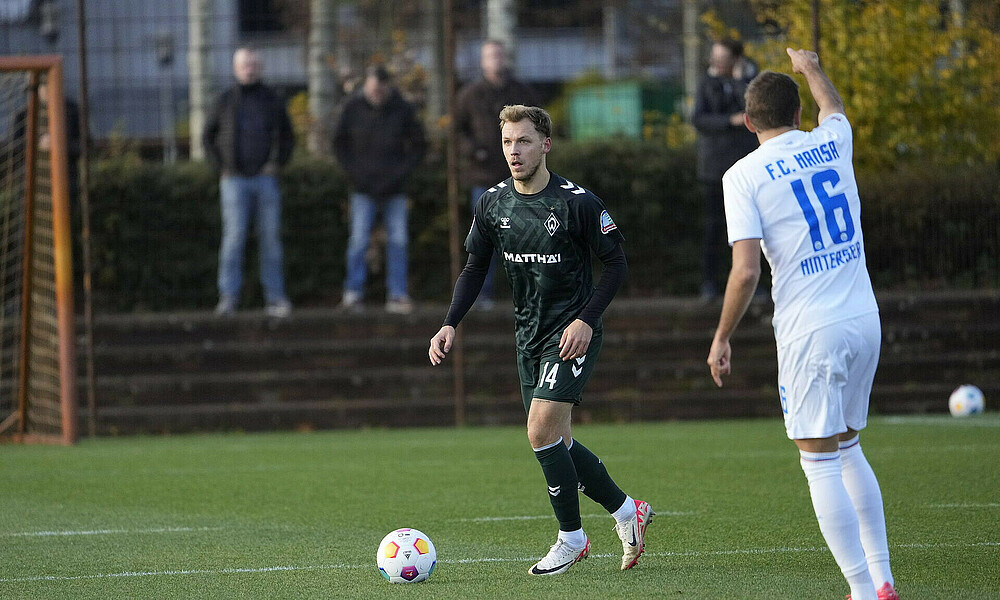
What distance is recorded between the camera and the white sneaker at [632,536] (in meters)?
5.59

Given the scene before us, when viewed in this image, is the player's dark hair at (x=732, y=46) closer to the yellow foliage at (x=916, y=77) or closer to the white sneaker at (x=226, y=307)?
the yellow foliage at (x=916, y=77)

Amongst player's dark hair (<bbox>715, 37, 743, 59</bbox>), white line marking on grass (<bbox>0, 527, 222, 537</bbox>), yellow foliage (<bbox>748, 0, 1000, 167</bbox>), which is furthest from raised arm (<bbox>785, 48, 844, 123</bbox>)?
yellow foliage (<bbox>748, 0, 1000, 167</bbox>)

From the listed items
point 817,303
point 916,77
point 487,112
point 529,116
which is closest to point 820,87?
point 817,303

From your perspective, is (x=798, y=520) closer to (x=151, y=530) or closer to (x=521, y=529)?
(x=521, y=529)

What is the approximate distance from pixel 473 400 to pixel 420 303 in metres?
1.32

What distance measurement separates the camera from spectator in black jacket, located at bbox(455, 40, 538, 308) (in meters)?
12.5

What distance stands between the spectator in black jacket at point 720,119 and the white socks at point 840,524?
7.67 m

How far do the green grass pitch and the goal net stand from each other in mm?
739

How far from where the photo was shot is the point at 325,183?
13344mm

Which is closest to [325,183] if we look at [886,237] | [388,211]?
[388,211]

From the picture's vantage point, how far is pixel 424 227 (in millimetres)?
13422

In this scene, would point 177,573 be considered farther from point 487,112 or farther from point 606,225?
point 487,112

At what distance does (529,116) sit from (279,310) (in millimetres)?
7266

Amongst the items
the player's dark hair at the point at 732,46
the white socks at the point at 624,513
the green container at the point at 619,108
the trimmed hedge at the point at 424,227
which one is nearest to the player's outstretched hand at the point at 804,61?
the white socks at the point at 624,513
